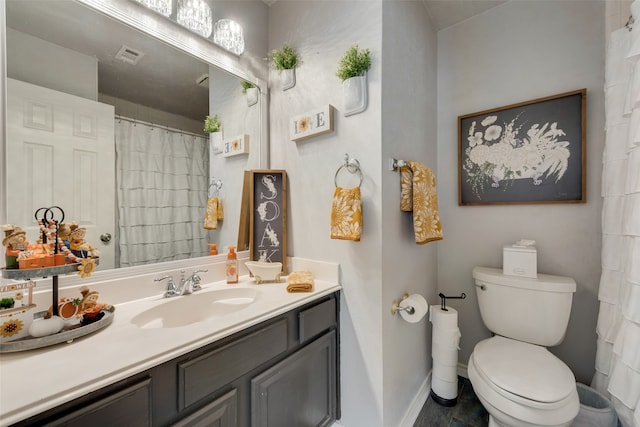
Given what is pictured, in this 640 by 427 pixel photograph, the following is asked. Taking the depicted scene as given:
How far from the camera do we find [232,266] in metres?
1.37

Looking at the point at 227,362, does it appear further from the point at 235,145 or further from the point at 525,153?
the point at 525,153

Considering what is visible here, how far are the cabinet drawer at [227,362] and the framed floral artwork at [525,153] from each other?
1.51m

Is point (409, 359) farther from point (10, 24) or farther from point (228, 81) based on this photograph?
point (10, 24)

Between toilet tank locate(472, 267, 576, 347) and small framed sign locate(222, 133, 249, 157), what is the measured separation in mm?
1602

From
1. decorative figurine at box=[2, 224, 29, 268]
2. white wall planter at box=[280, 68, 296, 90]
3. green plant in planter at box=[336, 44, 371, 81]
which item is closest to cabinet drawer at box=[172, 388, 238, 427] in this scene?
decorative figurine at box=[2, 224, 29, 268]

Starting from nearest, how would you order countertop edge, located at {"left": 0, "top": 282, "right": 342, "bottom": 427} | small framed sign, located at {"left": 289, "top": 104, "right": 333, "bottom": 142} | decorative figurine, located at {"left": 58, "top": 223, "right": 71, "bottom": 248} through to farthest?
countertop edge, located at {"left": 0, "top": 282, "right": 342, "bottom": 427}
decorative figurine, located at {"left": 58, "top": 223, "right": 71, "bottom": 248}
small framed sign, located at {"left": 289, "top": 104, "right": 333, "bottom": 142}

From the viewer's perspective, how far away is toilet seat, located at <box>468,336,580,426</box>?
102 cm

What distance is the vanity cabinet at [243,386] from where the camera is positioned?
2.05ft

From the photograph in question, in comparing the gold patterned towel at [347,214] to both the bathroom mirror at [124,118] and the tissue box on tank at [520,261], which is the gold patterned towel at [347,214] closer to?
the bathroom mirror at [124,118]

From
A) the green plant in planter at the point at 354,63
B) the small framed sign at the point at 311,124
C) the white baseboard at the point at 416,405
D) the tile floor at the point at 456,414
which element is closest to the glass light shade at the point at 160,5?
the small framed sign at the point at 311,124

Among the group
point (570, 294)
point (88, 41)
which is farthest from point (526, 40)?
point (88, 41)

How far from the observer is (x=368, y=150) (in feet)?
4.02

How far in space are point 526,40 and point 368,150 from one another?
1340 millimetres

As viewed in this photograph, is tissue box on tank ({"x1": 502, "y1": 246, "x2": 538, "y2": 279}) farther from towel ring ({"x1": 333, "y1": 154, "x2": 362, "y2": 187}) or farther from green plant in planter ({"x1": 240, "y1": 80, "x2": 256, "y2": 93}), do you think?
green plant in planter ({"x1": 240, "y1": 80, "x2": 256, "y2": 93})
